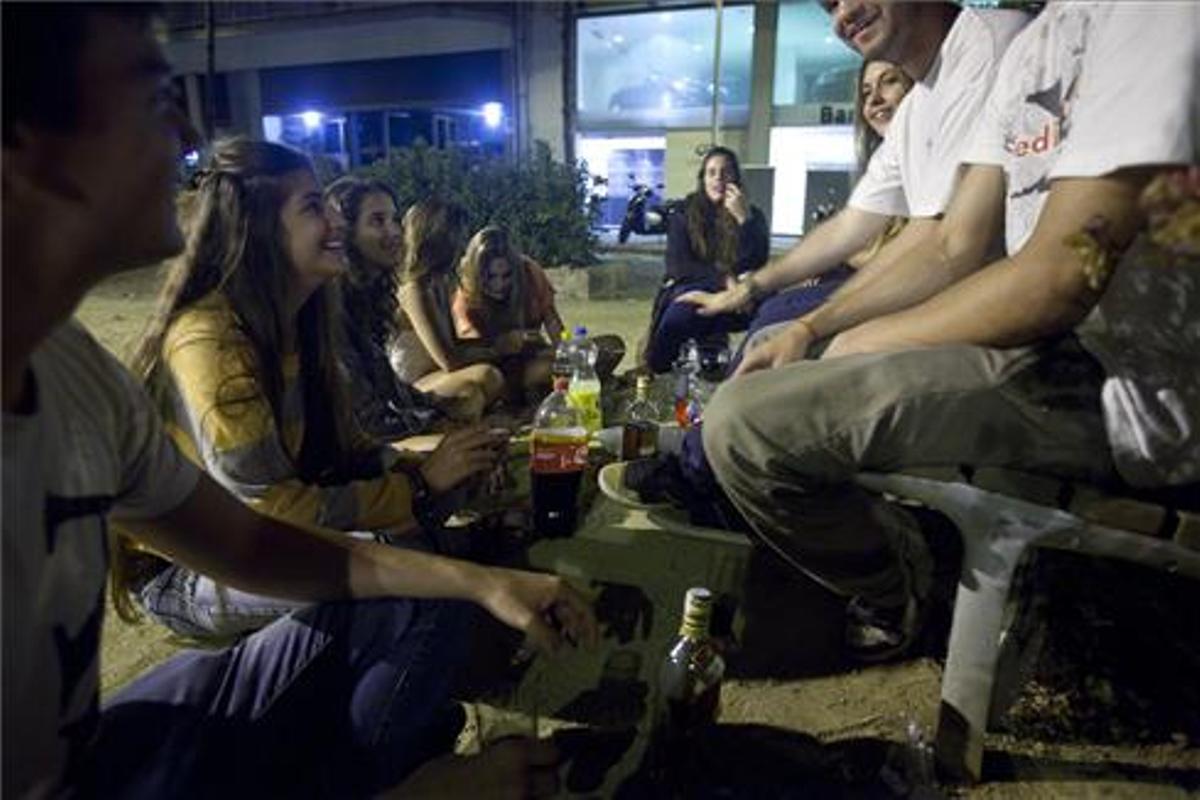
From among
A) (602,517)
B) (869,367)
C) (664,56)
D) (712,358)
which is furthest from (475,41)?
(869,367)

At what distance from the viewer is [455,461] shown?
2.29 metres

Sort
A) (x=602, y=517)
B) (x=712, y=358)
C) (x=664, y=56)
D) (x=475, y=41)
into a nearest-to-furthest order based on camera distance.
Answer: (x=602, y=517), (x=712, y=358), (x=664, y=56), (x=475, y=41)

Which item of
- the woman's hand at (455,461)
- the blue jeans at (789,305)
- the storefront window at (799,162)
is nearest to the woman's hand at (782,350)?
the woman's hand at (455,461)

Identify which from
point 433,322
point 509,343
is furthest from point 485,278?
point 433,322

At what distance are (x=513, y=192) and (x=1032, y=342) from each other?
8.49 m

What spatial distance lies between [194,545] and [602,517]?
2122 millimetres

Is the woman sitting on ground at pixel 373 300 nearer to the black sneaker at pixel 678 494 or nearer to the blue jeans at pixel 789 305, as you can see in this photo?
the black sneaker at pixel 678 494

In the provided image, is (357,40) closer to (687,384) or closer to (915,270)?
(687,384)

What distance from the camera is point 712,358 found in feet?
14.4

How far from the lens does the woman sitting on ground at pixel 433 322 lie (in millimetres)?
4293

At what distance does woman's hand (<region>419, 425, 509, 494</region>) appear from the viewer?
7.50ft

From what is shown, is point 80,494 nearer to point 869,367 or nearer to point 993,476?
point 869,367

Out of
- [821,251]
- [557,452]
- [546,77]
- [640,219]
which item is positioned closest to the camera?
[557,452]

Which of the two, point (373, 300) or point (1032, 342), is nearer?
point (1032, 342)
